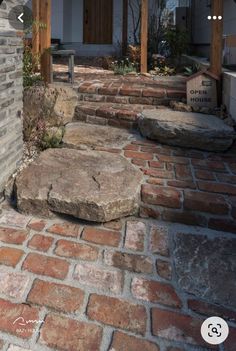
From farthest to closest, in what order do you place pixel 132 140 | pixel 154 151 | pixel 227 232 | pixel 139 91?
Result: pixel 139 91
pixel 132 140
pixel 154 151
pixel 227 232

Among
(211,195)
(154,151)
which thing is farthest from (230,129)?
(211,195)

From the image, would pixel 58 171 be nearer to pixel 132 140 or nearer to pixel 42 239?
pixel 42 239

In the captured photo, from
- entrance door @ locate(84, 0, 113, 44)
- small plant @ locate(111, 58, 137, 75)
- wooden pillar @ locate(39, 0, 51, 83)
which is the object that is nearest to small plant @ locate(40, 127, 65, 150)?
wooden pillar @ locate(39, 0, 51, 83)

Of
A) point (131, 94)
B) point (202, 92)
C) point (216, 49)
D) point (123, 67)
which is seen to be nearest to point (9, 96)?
point (131, 94)

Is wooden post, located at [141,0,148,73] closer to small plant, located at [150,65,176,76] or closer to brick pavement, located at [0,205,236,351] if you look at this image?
small plant, located at [150,65,176,76]

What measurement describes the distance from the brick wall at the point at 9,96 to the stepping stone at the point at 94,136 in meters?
0.53

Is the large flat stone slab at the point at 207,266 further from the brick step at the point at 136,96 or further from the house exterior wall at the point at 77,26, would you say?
the house exterior wall at the point at 77,26

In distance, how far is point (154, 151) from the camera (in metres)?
3.02

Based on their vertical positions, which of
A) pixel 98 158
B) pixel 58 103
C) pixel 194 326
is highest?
pixel 58 103

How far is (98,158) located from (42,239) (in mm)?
913

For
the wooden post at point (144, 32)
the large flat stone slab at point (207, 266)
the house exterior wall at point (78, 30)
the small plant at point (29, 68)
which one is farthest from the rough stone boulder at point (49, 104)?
the house exterior wall at point (78, 30)

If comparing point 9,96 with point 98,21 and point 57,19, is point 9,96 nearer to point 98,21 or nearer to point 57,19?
point 57,19

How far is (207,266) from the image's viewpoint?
1.85 metres

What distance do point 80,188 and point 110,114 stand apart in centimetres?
157
